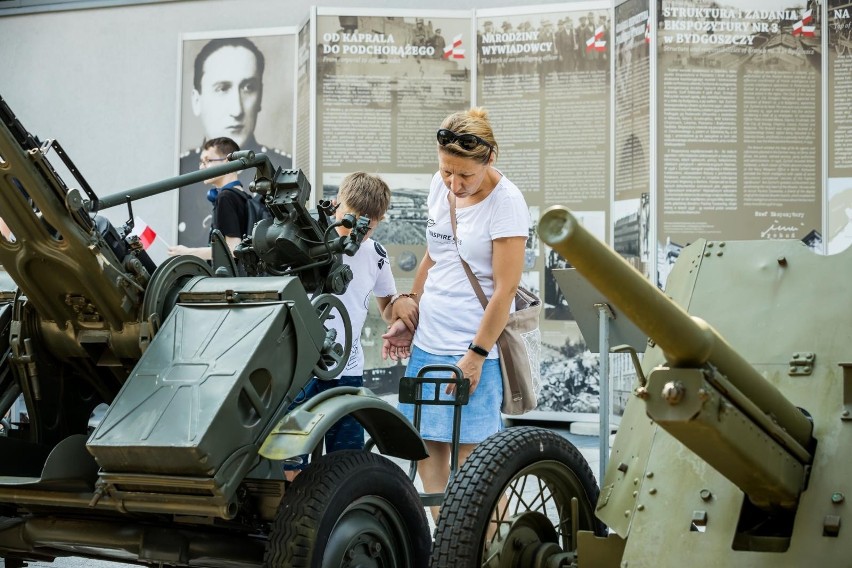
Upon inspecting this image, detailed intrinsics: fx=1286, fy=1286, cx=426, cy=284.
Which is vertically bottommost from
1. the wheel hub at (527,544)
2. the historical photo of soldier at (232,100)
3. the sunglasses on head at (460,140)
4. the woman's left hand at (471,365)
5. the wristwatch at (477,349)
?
the wheel hub at (527,544)

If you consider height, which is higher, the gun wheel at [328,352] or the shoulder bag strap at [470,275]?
the shoulder bag strap at [470,275]

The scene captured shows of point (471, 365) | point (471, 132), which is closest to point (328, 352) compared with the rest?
point (471, 365)

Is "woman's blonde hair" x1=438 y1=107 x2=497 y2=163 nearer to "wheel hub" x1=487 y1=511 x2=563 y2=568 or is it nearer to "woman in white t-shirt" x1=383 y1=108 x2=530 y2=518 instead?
"woman in white t-shirt" x1=383 y1=108 x2=530 y2=518

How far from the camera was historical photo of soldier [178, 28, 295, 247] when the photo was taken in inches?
375

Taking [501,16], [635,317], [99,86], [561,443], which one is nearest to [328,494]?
[561,443]

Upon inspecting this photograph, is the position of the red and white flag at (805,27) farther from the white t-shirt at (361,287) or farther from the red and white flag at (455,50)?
the white t-shirt at (361,287)

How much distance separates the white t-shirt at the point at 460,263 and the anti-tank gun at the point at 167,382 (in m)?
0.41

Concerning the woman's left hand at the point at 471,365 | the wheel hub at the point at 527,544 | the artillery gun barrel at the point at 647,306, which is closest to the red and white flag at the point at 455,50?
the woman's left hand at the point at 471,365

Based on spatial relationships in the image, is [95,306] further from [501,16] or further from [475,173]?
[501,16]

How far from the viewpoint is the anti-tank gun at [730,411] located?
9.93ft

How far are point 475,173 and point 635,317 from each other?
6.87ft

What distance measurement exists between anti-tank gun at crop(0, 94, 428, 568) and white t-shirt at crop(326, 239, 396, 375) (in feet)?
2.04

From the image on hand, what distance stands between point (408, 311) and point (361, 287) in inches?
11.6

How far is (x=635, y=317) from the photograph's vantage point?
9.51ft
